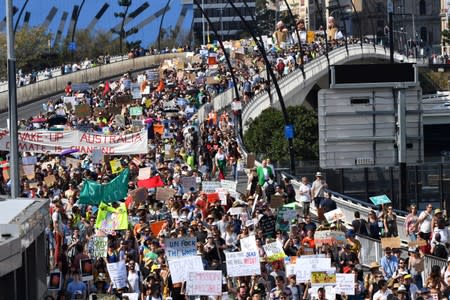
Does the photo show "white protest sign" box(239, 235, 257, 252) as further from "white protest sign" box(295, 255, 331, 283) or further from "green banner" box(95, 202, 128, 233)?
"green banner" box(95, 202, 128, 233)

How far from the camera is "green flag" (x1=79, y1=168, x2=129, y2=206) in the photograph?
26906mm

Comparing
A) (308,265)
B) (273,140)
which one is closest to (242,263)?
(308,265)

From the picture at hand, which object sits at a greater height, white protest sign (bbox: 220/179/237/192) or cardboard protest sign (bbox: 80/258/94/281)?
white protest sign (bbox: 220/179/237/192)

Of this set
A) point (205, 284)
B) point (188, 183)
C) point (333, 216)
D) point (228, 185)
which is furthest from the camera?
point (188, 183)

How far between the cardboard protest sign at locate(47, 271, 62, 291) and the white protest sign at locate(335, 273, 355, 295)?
348 cm

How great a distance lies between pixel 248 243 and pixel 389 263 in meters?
2.02

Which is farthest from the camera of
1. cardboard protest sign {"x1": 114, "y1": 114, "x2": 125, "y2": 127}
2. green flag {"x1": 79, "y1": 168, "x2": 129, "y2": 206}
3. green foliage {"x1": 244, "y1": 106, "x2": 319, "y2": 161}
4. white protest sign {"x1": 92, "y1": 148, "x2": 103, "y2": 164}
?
green foliage {"x1": 244, "y1": 106, "x2": 319, "y2": 161}

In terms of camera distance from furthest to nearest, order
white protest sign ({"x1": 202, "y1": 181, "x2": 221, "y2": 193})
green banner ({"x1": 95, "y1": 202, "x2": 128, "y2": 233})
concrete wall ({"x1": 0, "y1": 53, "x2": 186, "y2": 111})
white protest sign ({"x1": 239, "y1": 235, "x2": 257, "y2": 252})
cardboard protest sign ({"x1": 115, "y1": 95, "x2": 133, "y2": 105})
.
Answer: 1. concrete wall ({"x1": 0, "y1": 53, "x2": 186, "y2": 111})
2. cardboard protest sign ({"x1": 115, "y1": 95, "x2": 133, "y2": 105})
3. white protest sign ({"x1": 202, "y1": 181, "x2": 221, "y2": 193})
4. green banner ({"x1": 95, "y1": 202, "x2": 128, "y2": 233})
5. white protest sign ({"x1": 239, "y1": 235, "x2": 257, "y2": 252})

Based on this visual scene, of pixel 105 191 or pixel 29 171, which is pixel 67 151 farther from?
pixel 105 191

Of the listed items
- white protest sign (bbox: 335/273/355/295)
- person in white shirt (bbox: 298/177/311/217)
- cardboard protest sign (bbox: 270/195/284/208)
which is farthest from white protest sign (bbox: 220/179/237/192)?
white protest sign (bbox: 335/273/355/295)

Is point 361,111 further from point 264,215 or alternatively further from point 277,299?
point 277,299

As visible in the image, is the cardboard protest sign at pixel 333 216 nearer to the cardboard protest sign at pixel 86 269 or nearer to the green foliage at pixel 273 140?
the cardboard protest sign at pixel 86 269

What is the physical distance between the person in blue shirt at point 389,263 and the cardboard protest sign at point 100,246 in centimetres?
382

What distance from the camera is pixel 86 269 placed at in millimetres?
20219
